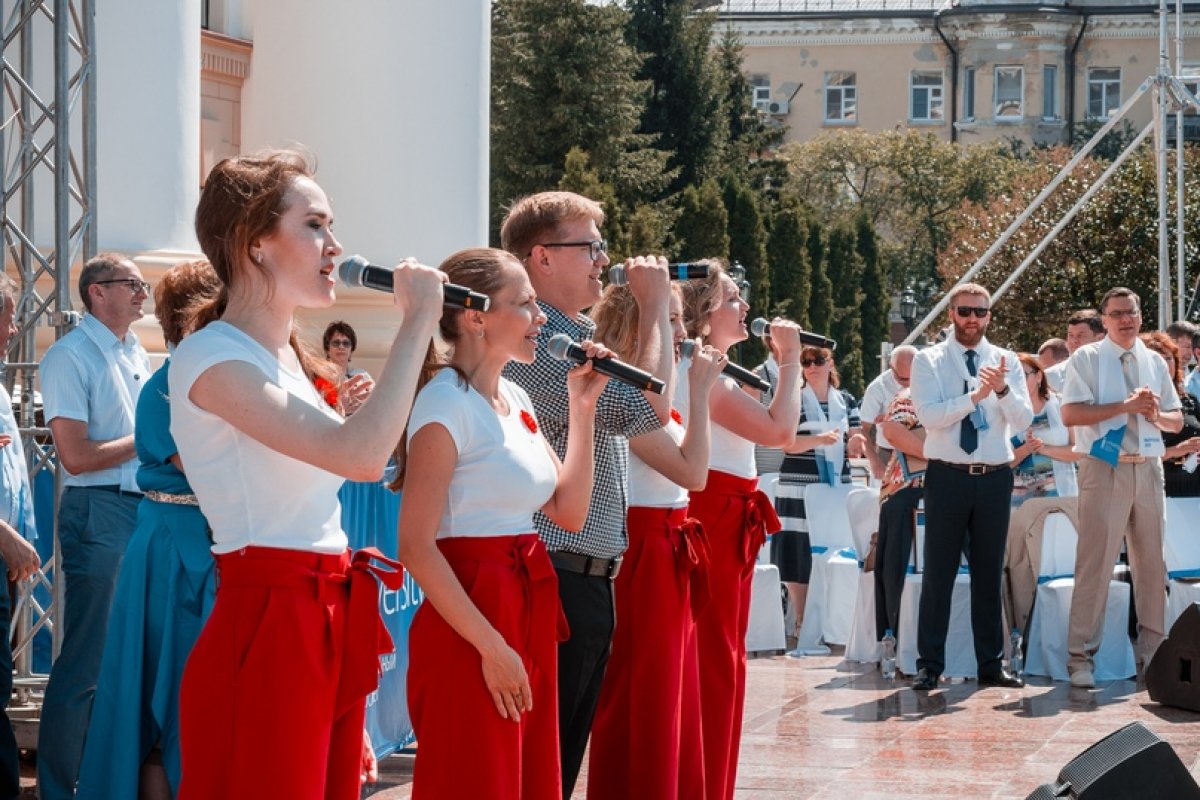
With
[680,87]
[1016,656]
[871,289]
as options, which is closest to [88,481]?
[1016,656]

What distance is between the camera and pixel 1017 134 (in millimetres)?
63125

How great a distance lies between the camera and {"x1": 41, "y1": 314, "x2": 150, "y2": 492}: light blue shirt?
229 inches

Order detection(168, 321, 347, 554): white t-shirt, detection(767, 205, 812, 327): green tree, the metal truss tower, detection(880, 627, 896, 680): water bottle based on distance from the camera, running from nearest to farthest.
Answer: detection(168, 321, 347, 554): white t-shirt → the metal truss tower → detection(880, 627, 896, 680): water bottle → detection(767, 205, 812, 327): green tree

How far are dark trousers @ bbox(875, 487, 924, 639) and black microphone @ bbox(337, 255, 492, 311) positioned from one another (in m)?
6.78

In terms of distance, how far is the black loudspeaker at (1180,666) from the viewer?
27.6ft

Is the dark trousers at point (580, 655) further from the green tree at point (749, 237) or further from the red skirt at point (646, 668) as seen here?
the green tree at point (749, 237)

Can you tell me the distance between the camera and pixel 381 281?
11.1 feet

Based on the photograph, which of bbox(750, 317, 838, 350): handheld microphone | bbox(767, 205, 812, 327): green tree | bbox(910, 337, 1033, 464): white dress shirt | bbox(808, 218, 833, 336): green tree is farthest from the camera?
bbox(808, 218, 833, 336): green tree

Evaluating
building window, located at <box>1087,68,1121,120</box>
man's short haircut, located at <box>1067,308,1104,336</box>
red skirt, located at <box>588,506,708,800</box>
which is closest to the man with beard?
man's short haircut, located at <box>1067,308,1104,336</box>

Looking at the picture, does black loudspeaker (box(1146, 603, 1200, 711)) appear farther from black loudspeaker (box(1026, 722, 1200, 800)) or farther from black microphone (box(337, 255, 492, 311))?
black microphone (box(337, 255, 492, 311))

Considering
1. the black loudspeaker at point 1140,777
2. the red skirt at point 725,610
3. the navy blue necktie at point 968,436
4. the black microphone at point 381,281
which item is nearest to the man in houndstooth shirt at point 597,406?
the red skirt at point 725,610

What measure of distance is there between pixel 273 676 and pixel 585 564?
1.36 m

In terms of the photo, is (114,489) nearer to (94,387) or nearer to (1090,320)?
(94,387)

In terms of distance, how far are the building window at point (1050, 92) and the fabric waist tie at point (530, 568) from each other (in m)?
62.2
